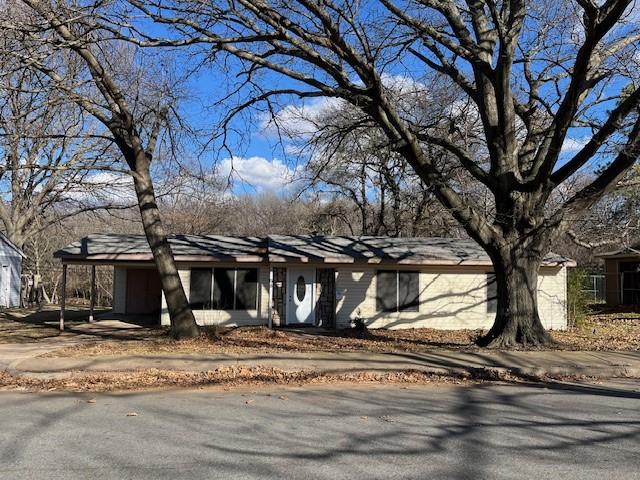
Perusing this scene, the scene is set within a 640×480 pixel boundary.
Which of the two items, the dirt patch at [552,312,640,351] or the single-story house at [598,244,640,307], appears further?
the single-story house at [598,244,640,307]

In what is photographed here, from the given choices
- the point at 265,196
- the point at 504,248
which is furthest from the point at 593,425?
the point at 265,196

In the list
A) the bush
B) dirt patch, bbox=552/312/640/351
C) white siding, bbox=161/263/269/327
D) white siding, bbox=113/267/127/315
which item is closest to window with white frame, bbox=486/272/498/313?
dirt patch, bbox=552/312/640/351

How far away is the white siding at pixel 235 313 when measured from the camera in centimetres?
1984

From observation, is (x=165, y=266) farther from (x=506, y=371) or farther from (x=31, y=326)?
(x=506, y=371)

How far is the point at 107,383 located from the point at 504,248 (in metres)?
9.47

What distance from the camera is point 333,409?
8.30 metres

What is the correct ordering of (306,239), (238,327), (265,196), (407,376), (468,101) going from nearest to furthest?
(407,376) < (468,101) < (238,327) < (306,239) < (265,196)

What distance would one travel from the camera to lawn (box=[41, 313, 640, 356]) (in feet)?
44.2

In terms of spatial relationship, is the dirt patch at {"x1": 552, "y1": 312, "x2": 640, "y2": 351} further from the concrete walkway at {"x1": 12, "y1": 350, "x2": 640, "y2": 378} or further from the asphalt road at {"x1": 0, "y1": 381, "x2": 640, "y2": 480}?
the asphalt road at {"x1": 0, "y1": 381, "x2": 640, "y2": 480}

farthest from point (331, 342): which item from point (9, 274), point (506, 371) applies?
point (9, 274)

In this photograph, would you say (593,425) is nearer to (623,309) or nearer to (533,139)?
(533,139)

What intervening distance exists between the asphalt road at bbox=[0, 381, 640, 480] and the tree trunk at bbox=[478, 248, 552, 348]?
4.27 m

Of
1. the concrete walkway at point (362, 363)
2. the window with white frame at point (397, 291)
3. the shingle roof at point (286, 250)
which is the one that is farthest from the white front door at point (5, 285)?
the concrete walkway at point (362, 363)

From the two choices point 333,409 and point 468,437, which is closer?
point 468,437
